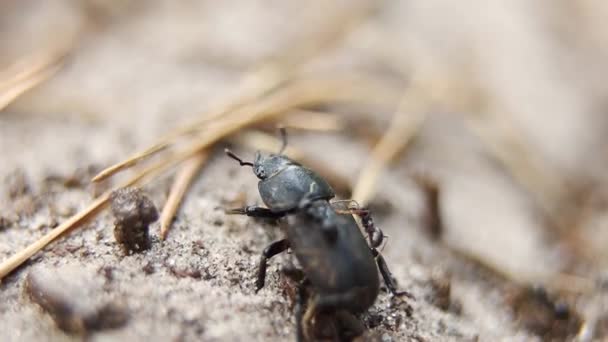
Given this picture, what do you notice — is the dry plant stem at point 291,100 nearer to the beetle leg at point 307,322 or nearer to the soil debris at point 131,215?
the soil debris at point 131,215

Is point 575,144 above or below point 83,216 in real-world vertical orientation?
below

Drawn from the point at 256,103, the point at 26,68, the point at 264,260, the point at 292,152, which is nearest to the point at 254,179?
the point at 292,152

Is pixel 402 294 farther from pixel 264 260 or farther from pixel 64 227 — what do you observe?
pixel 64 227

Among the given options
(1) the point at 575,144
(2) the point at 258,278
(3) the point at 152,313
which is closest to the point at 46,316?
(3) the point at 152,313

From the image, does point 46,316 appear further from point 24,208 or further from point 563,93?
point 563,93

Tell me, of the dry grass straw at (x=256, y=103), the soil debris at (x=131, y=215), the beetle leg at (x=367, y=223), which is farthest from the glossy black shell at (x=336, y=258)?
the dry grass straw at (x=256, y=103)

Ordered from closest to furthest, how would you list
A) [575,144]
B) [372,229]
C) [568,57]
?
[372,229]
[575,144]
[568,57]

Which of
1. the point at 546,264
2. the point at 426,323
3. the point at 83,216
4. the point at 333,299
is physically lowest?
the point at 546,264

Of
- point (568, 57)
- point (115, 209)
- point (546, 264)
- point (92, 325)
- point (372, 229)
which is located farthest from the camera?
point (568, 57)

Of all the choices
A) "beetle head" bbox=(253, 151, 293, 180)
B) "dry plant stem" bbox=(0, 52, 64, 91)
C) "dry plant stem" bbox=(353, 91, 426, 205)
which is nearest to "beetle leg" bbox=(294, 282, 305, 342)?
"beetle head" bbox=(253, 151, 293, 180)
